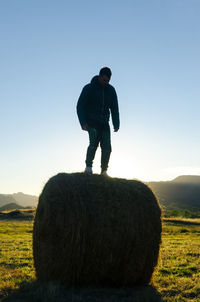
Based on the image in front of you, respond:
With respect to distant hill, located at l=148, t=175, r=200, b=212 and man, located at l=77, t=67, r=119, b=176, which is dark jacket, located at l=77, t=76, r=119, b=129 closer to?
man, located at l=77, t=67, r=119, b=176

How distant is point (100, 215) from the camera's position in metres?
5.84

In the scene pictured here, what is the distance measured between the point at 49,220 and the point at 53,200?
36 centimetres

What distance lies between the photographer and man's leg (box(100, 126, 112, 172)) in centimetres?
772

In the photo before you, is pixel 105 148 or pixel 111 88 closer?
pixel 105 148

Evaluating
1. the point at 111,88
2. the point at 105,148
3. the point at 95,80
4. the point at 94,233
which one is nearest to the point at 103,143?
the point at 105,148

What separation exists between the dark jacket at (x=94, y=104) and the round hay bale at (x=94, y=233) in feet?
5.58

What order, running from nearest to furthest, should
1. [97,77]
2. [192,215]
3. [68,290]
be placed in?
[68,290]
[97,77]
[192,215]

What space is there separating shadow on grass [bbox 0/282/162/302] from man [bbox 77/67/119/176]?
274 centimetres

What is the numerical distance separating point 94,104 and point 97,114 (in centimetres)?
25

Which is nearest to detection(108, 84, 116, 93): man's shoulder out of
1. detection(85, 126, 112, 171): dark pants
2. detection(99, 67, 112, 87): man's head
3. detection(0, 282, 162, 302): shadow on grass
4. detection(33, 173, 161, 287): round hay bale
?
detection(99, 67, 112, 87): man's head

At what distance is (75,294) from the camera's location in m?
5.22

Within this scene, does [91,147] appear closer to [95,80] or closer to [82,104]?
[82,104]

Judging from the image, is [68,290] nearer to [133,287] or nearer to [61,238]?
[61,238]

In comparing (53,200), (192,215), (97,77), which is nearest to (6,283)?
(53,200)
